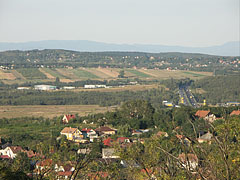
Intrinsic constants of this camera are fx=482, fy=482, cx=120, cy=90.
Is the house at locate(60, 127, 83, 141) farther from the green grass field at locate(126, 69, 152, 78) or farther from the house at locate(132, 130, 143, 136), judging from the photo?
the green grass field at locate(126, 69, 152, 78)

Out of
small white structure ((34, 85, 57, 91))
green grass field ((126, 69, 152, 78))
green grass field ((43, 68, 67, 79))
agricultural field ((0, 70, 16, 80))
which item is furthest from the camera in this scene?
green grass field ((126, 69, 152, 78))

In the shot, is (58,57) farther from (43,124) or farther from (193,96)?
(43,124)

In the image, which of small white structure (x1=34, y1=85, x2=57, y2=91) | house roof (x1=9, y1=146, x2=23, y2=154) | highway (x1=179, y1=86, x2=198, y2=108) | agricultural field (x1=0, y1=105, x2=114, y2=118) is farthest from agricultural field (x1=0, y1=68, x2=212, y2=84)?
house roof (x1=9, y1=146, x2=23, y2=154)

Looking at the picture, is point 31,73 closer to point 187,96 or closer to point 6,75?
point 6,75

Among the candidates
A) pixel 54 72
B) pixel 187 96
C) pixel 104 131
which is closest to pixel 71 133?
pixel 104 131

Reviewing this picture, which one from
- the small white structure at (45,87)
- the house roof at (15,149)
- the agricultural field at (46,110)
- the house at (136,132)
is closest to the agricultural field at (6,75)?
the small white structure at (45,87)
